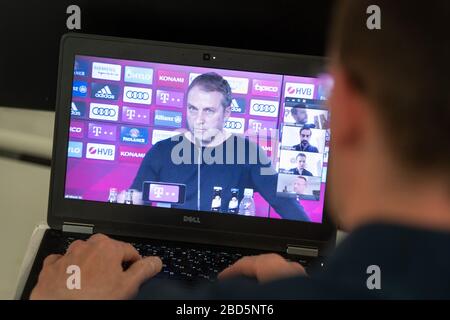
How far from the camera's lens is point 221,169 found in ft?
3.42

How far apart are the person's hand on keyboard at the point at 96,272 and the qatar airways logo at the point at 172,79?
27 cm

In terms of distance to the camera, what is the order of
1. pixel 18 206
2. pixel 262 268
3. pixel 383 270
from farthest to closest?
pixel 18 206, pixel 262 268, pixel 383 270

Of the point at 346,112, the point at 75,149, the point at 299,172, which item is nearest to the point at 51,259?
the point at 75,149

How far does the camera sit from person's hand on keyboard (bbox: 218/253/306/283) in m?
0.85

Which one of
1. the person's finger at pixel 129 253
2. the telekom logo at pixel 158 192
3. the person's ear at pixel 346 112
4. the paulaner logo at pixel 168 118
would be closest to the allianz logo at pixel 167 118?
the paulaner logo at pixel 168 118

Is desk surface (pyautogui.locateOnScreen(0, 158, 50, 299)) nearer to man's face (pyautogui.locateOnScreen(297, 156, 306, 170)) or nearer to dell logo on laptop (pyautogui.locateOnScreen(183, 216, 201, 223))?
dell logo on laptop (pyautogui.locateOnScreen(183, 216, 201, 223))

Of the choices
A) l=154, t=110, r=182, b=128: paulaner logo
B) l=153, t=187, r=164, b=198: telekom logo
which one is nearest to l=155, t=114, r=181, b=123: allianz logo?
l=154, t=110, r=182, b=128: paulaner logo

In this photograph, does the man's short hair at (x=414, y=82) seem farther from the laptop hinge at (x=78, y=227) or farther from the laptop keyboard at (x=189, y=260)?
the laptop hinge at (x=78, y=227)

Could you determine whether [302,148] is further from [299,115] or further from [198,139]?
[198,139]

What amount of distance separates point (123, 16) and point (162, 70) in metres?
0.12

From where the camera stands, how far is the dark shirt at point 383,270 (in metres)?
0.46

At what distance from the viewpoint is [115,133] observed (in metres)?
1.04

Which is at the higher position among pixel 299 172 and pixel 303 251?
pixel 299 172

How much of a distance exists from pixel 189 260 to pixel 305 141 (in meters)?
0.27
